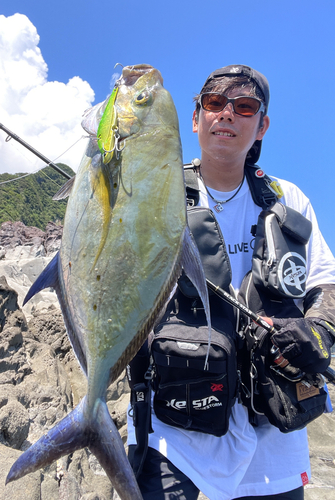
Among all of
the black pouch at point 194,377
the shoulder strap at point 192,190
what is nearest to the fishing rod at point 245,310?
the black pouch at point 194,377

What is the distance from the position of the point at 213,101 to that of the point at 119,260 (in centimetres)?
155

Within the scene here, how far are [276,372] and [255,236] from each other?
89cm

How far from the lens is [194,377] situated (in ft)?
5.58

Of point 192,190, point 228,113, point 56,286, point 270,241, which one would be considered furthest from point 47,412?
point 228,113

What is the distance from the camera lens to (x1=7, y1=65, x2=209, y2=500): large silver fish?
117 centimetres

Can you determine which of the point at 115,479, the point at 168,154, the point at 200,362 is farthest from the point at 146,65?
the point at 115,479

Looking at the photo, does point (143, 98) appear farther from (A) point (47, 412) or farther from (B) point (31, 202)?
(B) point (31, 202)

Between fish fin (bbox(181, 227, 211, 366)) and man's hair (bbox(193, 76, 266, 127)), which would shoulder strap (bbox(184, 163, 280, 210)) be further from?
fish fin (bbox(181, 227, 211, 366))

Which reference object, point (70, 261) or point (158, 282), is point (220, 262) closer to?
point (158, 282)

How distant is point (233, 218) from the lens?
2238 mm

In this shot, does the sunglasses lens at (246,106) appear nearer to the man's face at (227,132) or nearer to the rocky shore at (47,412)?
the man's face at (227,132)

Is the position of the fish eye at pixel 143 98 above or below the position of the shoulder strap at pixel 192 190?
above

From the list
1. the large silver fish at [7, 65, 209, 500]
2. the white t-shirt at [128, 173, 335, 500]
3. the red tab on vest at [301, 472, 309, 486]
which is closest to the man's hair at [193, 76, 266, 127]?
the white t-shirt at [128, 173, 335, 500]

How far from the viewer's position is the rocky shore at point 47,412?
105 inches
